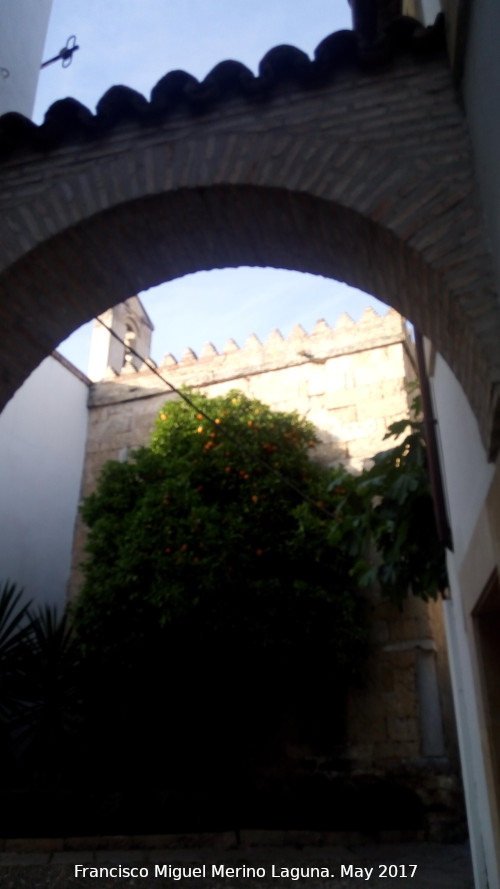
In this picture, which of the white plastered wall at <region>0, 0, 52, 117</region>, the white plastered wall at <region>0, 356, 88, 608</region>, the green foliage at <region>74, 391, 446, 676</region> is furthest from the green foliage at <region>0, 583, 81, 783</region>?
the white plastered wall at <region>0, 0, 52, 117</region>

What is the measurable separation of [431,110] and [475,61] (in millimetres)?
333

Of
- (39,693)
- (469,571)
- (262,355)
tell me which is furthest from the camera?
(262,355)

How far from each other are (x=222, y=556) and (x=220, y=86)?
534 cm

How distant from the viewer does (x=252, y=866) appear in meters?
5.89

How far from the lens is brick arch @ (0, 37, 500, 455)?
2.53m

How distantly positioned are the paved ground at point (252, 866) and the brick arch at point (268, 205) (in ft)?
13.2

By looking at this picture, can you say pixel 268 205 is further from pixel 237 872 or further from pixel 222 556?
pixel 222 556

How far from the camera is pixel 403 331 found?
385 inches

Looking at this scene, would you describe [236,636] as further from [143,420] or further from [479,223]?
[479,223]

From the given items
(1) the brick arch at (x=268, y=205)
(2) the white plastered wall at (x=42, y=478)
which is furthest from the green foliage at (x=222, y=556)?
(1) the brick arch at (x=268, y=205)

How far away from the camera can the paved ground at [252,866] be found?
5.32 m

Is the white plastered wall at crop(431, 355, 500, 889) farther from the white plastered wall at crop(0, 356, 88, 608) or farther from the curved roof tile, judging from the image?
the white plastered wall at crop(0, 356, 88, 608)

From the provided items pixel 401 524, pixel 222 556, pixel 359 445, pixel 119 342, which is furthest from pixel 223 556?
pixel 119 342

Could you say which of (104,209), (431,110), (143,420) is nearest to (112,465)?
(143,420)
